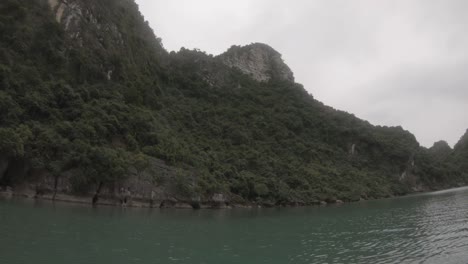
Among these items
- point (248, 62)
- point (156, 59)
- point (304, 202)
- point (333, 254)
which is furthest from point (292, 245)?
point (248, 62)

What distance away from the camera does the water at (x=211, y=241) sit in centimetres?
1819

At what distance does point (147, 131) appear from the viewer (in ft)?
187

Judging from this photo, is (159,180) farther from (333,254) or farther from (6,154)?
(333,254)

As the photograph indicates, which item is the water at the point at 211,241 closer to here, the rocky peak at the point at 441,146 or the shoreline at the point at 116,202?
the shoreline at the point at 116,202

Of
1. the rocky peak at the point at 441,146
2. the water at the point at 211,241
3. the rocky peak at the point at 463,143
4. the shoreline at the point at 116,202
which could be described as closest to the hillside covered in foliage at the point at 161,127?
the shoreline at the point at 116,202

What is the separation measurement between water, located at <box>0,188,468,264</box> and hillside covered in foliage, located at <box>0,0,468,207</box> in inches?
485

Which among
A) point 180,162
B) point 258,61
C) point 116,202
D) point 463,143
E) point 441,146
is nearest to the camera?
point 116,202

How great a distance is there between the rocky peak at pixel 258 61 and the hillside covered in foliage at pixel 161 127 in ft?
2.42

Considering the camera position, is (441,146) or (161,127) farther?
(441,146)

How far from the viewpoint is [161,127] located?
63062mm

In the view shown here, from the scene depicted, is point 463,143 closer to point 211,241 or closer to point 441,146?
point 441,146

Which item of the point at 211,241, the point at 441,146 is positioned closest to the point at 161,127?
the point at 211,241

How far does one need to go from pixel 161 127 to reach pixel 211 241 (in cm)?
4094

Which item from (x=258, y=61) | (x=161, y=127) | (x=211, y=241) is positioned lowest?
(x=211, y=241)
